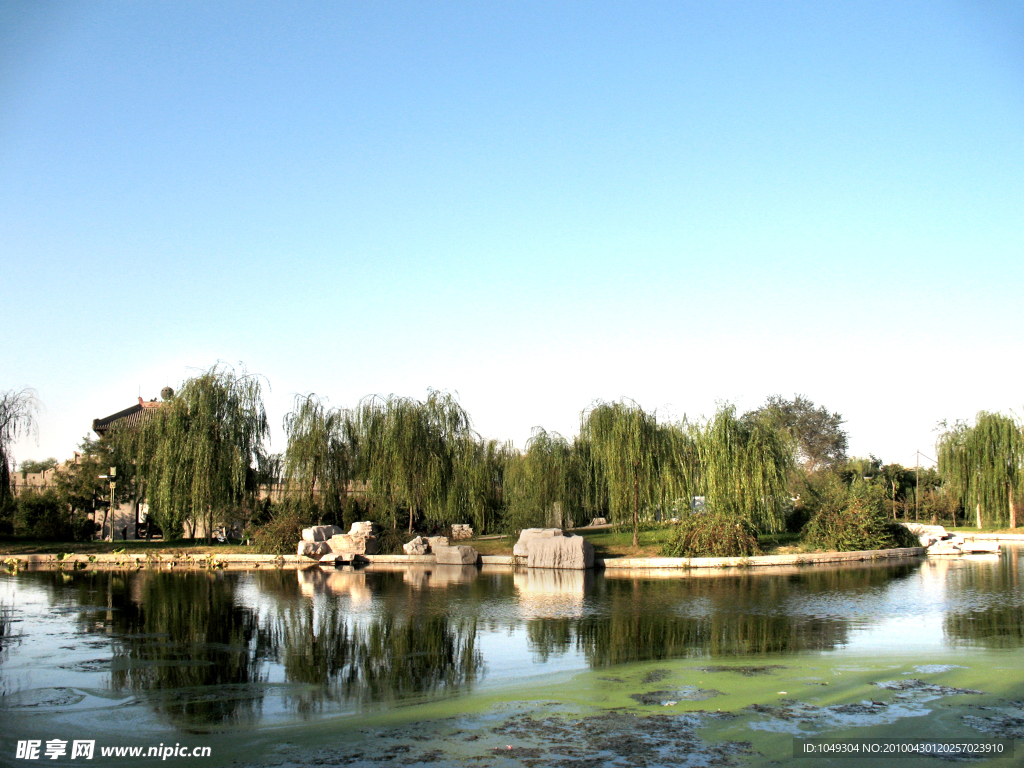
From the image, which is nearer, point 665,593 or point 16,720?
point 16,720

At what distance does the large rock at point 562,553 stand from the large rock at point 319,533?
7648 millimetres

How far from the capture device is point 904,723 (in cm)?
722

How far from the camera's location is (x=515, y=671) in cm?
992

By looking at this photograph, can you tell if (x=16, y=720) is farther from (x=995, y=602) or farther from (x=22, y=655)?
(x=995, y=602)

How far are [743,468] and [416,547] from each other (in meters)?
11.5

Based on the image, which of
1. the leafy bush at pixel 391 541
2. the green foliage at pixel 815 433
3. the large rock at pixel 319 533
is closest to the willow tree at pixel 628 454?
the leafy bush at pixel 391 541

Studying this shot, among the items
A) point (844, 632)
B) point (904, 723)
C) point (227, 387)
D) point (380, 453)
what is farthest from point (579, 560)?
point (904, 723)

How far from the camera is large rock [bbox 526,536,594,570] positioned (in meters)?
25.0

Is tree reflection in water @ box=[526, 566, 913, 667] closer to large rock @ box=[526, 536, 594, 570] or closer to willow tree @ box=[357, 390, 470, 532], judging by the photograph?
large rock @ box=[526, 536, 594, 570]

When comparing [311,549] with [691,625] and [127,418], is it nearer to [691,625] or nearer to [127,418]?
[691,625]

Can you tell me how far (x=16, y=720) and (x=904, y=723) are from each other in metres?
8.25

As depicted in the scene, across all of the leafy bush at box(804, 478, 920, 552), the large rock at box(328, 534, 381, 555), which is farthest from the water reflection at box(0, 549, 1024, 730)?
the large rock at box(328, 534, 381, 555)

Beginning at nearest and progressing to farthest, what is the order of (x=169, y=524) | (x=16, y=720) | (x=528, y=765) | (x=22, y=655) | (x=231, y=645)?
(x=528, y=765), (x=16, y=720), (x=22, y=655), (x=231, y=645), (x=169, y=524)

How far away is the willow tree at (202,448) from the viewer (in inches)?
1151
